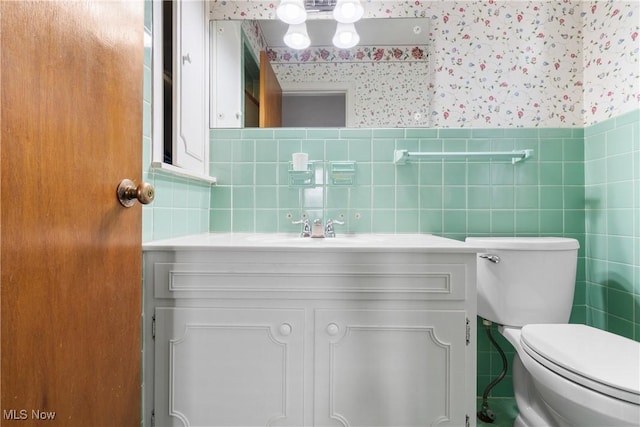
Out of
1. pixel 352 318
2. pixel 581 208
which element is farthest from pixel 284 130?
pixel 581 208

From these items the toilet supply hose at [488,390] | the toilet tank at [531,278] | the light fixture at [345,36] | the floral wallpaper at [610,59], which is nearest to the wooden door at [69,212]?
the light fixture at [345,36]

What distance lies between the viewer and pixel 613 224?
1447 millimetres

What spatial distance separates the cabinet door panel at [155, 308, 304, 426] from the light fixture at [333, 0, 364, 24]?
4.58ft

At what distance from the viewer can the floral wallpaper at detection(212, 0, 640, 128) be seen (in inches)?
63.9

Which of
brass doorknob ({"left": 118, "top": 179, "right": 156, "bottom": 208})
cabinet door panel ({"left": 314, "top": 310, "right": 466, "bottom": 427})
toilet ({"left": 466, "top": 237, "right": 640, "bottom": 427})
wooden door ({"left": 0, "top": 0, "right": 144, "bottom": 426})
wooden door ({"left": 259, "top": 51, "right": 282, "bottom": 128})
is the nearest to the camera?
wooden door ({"left": 0, "top": 0, "right": 144, "bottom": 426})

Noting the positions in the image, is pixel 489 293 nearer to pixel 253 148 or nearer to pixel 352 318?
pixel 352 318

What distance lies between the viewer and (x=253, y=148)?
166 cm

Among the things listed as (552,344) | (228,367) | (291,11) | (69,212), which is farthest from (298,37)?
(552,344)

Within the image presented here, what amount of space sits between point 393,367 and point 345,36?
4.94ft

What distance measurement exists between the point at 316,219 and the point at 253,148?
1.61 ft

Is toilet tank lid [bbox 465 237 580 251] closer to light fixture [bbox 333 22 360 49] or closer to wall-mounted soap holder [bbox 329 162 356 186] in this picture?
wall-mounted soap holder [bbox 329 162 356 186]

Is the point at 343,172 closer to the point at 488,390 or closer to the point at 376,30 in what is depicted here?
the point at 376,30

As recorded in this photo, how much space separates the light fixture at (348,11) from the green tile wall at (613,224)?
4.12 ft

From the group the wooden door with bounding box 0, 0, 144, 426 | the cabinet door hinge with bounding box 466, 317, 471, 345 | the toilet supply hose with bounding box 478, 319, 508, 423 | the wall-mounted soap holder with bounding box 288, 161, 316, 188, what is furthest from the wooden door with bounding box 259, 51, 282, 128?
the toilet supply hose with bounding box 478, 319, 508, 423
